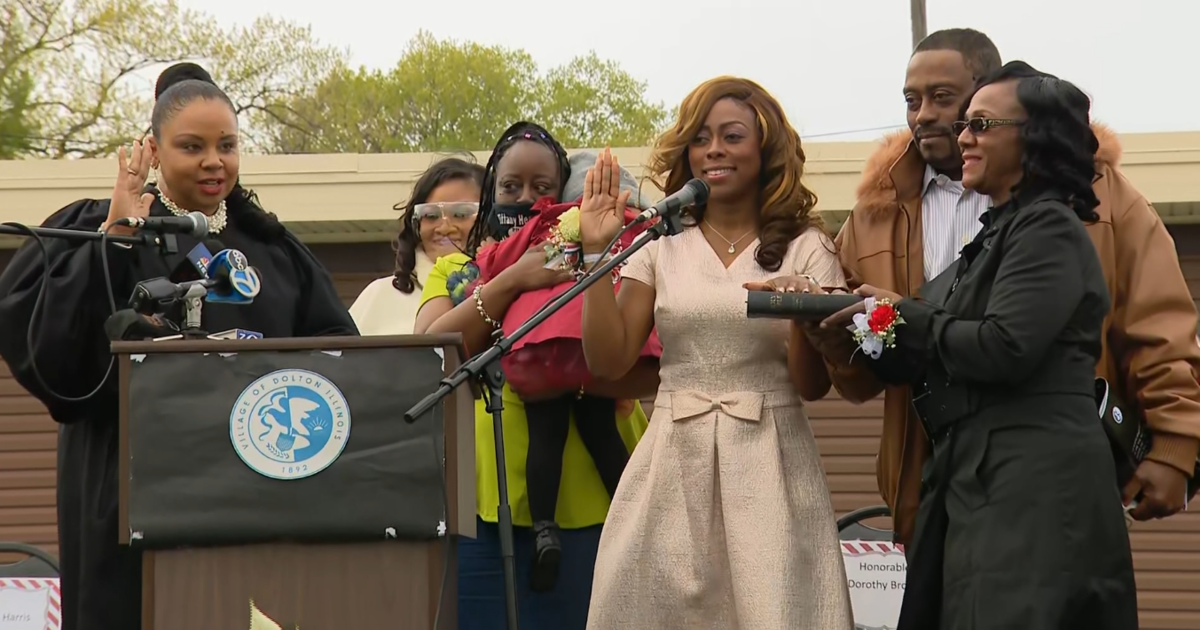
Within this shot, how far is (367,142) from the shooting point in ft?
119

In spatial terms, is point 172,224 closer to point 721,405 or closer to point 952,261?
point 721,405

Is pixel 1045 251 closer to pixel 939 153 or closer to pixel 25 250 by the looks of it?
pixel 939 153

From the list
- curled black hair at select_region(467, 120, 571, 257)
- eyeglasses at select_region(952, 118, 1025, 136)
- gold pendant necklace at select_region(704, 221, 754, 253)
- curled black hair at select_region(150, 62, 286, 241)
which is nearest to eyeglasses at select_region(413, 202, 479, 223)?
curled black hair at select_region(467, 120, 571, 257)

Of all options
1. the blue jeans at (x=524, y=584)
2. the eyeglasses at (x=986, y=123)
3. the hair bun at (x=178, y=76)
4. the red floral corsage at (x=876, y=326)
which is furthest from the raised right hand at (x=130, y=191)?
the eyeglasses at (x=986, y=123)

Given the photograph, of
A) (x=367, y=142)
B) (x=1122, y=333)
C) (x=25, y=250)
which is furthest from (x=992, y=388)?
(x=367, y=142)

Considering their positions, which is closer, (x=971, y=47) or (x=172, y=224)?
(x=172, y=224)

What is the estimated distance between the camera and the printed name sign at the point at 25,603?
740cm

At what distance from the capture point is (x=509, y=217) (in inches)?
196

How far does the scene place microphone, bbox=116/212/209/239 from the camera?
3.90m

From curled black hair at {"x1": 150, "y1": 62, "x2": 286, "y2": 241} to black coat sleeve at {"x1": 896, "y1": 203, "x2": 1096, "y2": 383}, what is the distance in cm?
180

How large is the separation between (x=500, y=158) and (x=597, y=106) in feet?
109

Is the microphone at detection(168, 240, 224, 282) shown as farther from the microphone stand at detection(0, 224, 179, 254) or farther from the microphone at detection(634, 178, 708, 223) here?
the microphone at detection(634, 178, 708, 223)

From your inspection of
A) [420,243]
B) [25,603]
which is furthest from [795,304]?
[25,603]

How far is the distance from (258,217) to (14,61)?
2826 cm
